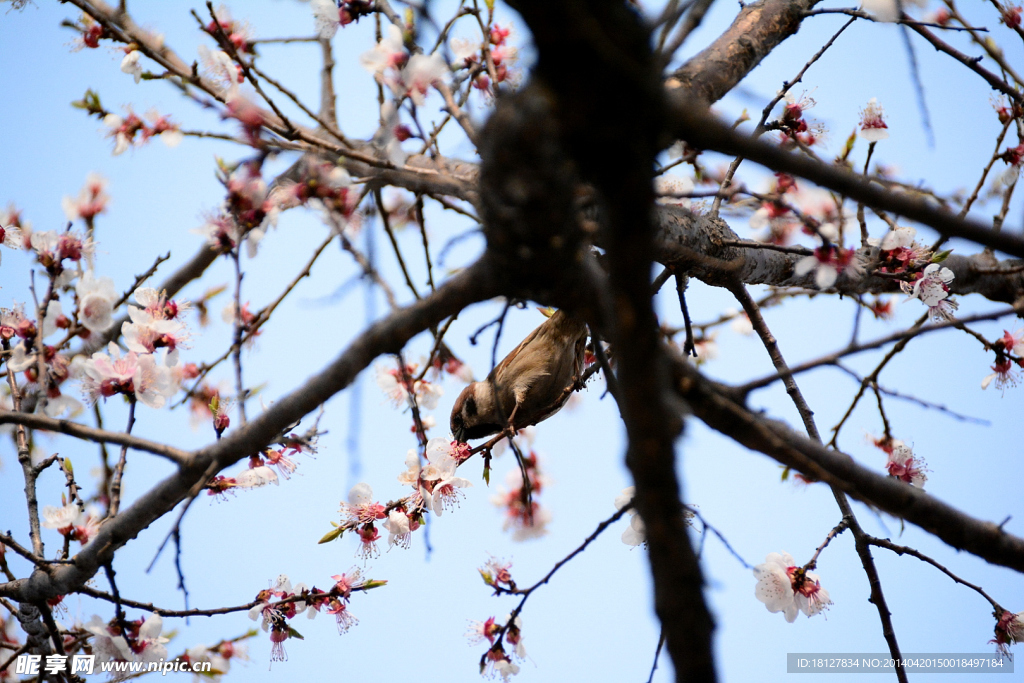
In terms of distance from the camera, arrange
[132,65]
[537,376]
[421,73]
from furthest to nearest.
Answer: [537,376] → [132,65] → [421,73]

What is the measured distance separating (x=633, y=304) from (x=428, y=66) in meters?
1.54

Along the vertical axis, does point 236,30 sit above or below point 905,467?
above

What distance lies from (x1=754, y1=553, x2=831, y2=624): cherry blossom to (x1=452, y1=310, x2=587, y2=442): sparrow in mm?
1905

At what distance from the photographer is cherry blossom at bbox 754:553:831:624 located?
2.60 meters

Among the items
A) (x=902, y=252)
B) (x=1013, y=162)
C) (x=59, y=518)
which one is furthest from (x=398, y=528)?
(x=1013, y=162)

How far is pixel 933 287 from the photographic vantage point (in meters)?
2.84

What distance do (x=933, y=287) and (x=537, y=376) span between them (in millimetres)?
2463

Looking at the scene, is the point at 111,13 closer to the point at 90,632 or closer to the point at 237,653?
the point at 90,632

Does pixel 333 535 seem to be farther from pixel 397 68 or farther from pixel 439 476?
pixel 397 68

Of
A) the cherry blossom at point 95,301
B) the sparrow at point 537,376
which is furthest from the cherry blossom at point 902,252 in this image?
the cherry blossom at point 95,301

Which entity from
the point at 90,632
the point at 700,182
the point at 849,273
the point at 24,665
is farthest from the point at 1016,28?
the point at 24,665

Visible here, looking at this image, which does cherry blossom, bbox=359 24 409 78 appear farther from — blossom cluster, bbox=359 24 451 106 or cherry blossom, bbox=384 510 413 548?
cherry blossom, bbox=384 510 413 548

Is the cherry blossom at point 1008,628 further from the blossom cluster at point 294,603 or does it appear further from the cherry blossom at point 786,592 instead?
the blossom cluster at point 294,603

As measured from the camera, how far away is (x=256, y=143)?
6.26 ft
